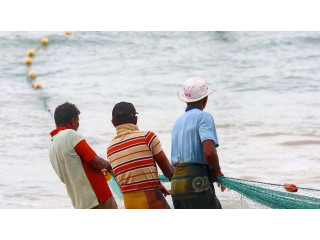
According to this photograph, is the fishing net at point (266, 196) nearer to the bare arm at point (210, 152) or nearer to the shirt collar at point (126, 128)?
the bare arm at point (210, 152)

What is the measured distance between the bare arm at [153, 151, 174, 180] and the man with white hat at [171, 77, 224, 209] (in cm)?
4

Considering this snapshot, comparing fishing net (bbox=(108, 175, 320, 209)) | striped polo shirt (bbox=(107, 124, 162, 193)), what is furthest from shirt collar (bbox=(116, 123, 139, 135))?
fishing net (bbox=(108, 175, 320, 209))

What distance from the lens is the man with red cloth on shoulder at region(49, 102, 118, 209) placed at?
335 cm

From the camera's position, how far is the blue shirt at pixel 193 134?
3195mm

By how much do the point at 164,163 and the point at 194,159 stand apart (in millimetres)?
188

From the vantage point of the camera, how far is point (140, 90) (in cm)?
1252

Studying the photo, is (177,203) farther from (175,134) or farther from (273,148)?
(273,148)

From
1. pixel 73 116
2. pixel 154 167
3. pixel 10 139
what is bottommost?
pixel 154 167

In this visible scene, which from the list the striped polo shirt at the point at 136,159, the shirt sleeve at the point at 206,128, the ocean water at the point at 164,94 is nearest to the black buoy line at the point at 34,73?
the ocean water at the point at 164,94

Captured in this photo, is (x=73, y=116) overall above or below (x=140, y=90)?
below

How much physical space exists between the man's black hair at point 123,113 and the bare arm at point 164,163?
272mm

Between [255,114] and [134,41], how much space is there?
6293mm

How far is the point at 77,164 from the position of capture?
11.1ft

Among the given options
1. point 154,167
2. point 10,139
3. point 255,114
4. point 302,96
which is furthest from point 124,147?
point 302,96
